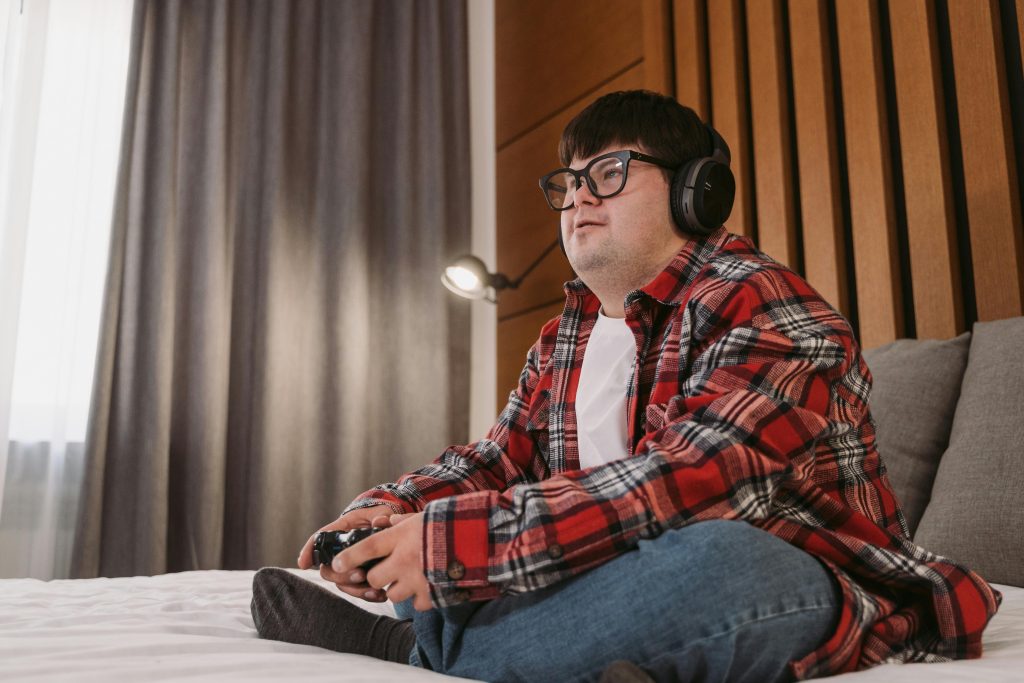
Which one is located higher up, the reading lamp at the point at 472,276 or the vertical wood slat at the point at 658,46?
the vertical wood slat at the point at 658,46

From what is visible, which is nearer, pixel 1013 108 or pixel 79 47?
pixel 1013 108

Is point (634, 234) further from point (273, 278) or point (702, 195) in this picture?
point (273, 278)

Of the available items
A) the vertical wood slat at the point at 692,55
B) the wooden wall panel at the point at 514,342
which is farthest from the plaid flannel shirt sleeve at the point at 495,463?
the wooden wall panel at the point at 514,342

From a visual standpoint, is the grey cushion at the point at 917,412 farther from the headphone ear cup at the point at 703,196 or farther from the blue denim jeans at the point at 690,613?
the blue denim jeans at the point at 690,613

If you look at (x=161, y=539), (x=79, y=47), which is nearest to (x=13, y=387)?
(x=161, y=539)

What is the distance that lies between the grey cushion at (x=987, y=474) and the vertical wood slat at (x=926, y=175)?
0.97ft

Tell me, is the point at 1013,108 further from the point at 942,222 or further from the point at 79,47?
the point at 79,47

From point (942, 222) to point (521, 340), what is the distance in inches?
66.7

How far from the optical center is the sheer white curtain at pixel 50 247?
2.70 meters

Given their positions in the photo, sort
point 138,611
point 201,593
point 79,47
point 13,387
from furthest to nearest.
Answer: point 79,47 → point 13,387 → point 201,593 → point 138,611

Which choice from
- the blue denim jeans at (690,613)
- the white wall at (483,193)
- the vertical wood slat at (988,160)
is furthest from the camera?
the white wall at (483,193)

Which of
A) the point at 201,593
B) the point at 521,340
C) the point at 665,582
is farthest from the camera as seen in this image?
the point at 521,340

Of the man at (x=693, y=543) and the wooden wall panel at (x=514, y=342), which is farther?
the wooden wall panel at (x=514, y=342)

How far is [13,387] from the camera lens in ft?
8.91
